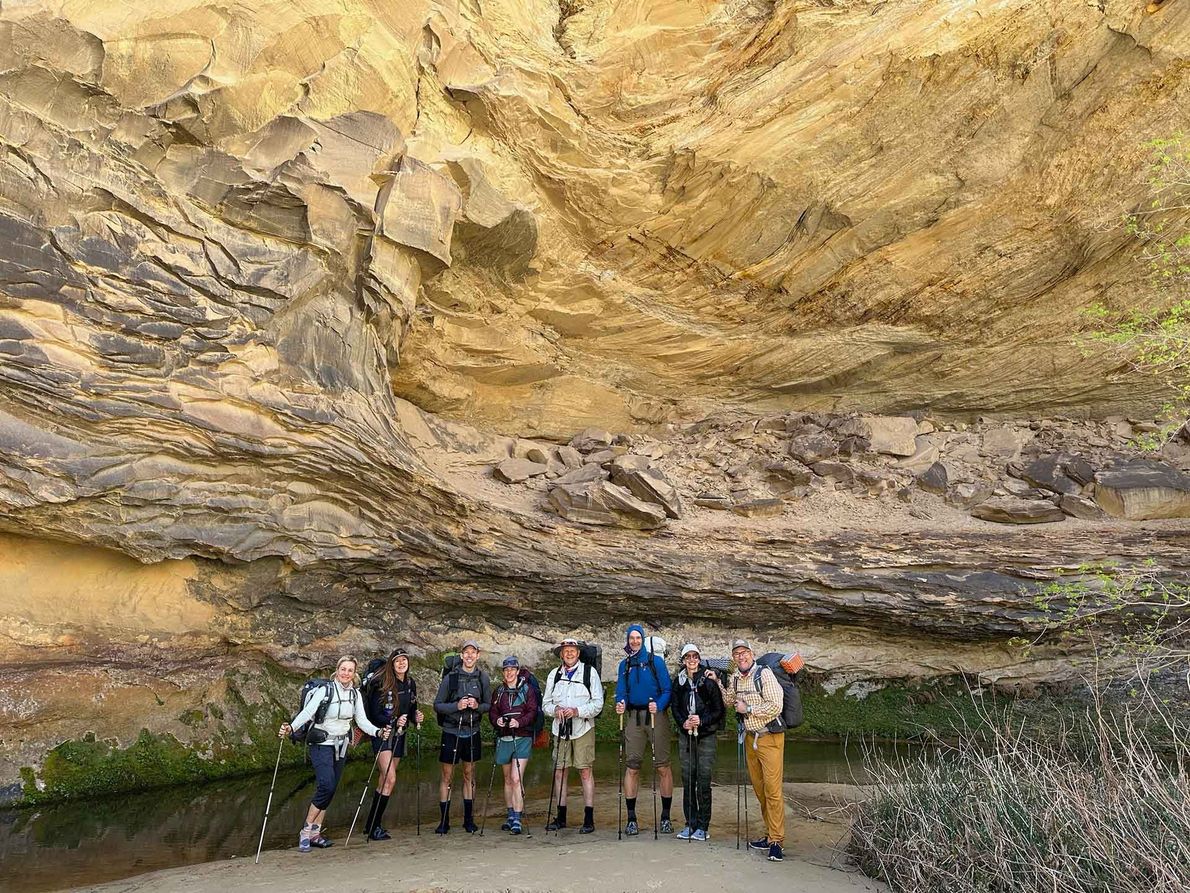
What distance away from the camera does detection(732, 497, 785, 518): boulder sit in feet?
52.5

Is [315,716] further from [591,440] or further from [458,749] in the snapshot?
[591,440]

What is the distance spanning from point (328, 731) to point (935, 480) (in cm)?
1370

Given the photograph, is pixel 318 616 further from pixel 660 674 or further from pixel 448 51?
pixel 448 51

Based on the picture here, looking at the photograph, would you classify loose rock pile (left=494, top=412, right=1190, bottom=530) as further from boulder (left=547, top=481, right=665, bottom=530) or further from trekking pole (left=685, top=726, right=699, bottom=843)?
trekking pole (left=685, top=726, right=699, bottom=843)

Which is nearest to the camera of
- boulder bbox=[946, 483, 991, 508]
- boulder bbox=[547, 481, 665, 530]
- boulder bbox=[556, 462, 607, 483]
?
boulder bbox=[547, 481, 665, 530]

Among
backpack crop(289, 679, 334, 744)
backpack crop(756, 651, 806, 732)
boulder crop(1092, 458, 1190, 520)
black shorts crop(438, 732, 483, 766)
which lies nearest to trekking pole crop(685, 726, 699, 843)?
backpack crop(756, 651, 806, 732)

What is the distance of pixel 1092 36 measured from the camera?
13.5 metres

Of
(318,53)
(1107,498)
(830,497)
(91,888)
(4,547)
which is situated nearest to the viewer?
(91,888)

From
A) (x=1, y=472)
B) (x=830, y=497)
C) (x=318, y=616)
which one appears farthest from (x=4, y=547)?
(x=830, y=497)

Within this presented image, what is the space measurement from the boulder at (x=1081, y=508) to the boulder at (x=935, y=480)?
2.20 m

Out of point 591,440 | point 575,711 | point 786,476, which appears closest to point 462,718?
point 575,711

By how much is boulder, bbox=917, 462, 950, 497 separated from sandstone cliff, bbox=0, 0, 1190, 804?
139 cm

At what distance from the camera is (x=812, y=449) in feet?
57.1

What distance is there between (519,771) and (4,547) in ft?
23.1
